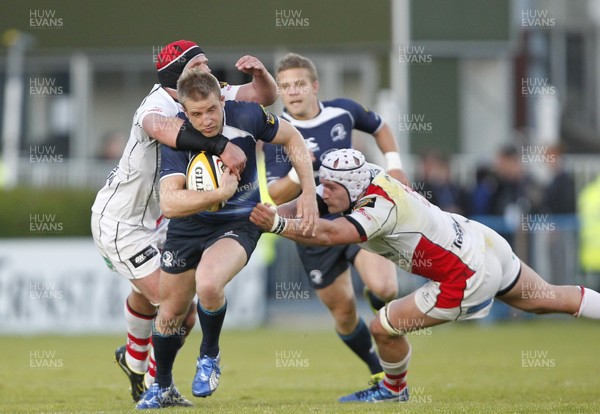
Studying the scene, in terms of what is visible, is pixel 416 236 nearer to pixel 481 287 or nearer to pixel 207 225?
pixel 481 287

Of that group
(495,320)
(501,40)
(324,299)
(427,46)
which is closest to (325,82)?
(427,46)

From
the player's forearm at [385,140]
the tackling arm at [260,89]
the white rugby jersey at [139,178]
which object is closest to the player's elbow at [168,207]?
the white rugby jersey at [139,178]

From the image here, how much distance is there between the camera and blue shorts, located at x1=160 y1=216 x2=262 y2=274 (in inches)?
333

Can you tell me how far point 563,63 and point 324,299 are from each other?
2360 centimetres

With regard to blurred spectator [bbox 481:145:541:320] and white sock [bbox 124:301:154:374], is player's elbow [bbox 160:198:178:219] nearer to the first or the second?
white sock [bbox 124:301:154:374]

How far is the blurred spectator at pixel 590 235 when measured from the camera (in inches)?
740

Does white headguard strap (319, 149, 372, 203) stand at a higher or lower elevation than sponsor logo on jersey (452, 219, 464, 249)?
higher

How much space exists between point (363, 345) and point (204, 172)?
287 centimetres

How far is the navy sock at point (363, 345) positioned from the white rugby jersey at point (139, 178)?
2183 mm

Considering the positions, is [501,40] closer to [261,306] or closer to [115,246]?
[261,306]

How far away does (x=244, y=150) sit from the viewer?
8445mm

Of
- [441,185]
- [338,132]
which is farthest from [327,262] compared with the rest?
[441,185]

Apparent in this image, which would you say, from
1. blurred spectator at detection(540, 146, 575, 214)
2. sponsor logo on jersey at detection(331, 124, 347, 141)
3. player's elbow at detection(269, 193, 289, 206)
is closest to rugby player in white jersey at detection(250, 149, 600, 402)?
player's elbow at detection(269, 193, 289, 206)

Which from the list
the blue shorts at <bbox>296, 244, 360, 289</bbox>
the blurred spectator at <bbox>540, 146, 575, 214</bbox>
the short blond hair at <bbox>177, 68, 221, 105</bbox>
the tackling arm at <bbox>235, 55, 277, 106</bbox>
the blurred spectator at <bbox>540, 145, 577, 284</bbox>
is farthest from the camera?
the blurred spectator at <bbox>540, 146, 575, 214</bbox>
